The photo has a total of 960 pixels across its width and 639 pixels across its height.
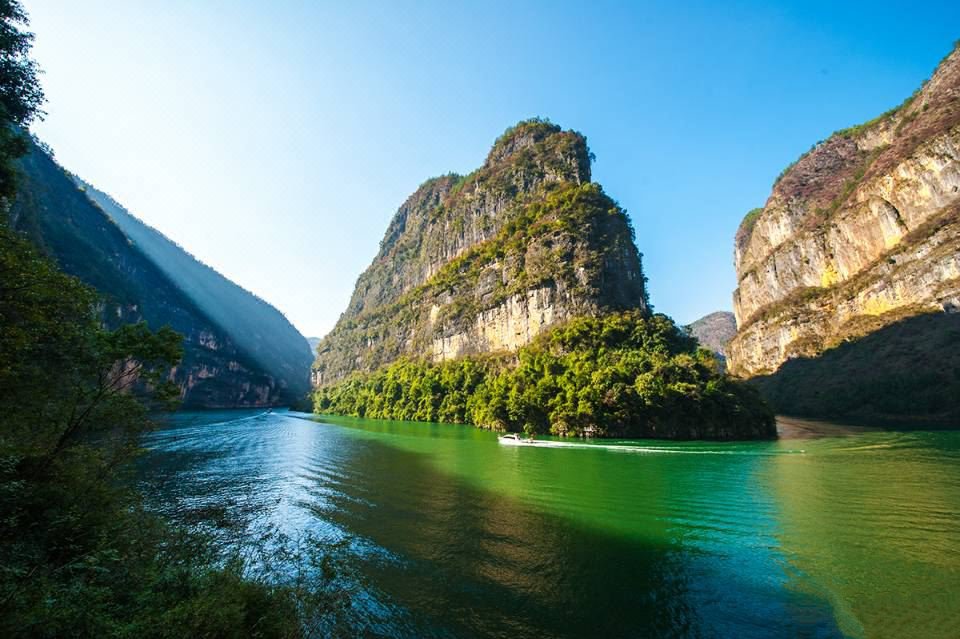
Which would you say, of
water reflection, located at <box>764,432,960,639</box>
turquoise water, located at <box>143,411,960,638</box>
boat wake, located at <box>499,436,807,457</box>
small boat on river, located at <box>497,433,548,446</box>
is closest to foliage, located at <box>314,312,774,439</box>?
small boat on river, located at <box>497,433,548,446</box>

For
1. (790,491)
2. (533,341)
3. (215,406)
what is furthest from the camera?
(215,406)

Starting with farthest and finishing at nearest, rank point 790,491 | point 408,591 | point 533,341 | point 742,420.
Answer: point 533,341
point 742,420
point 790,491
point 408,591

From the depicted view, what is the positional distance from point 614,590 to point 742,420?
5288 cm

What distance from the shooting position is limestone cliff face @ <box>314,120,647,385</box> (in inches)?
3543

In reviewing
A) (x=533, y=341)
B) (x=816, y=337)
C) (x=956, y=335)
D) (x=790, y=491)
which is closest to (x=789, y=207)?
(x=816, y=337)

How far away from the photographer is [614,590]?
12.7 metres

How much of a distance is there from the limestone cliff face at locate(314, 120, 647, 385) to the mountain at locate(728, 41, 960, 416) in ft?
153

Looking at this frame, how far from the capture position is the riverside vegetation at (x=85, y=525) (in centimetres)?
641

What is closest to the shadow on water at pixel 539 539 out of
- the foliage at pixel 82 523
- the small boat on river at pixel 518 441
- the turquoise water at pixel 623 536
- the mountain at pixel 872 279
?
the turquoise water at pixel 623 536

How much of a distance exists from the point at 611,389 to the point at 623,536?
135 ft

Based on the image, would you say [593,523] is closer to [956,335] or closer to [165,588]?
[165,588]

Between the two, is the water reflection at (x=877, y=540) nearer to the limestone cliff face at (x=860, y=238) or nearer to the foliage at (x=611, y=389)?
the foliage at (x=611, y=389)

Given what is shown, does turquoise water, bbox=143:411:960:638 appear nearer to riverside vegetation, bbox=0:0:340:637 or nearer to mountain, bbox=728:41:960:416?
riverside vegetation, bbox=0:0:340:637

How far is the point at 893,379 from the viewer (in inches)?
2958
